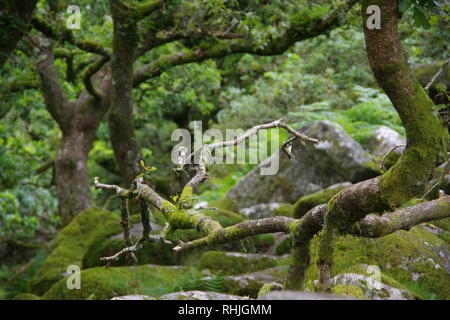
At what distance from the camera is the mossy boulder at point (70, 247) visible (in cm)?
800

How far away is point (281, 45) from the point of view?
910 cm

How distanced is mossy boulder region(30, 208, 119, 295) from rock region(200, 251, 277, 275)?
248cm

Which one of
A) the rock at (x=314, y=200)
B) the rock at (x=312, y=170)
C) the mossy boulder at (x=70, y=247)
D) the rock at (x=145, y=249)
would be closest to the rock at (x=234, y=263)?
the rock at (x=145, y=249)

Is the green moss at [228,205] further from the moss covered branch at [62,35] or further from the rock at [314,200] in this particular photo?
the moss covered branch at [62,35]

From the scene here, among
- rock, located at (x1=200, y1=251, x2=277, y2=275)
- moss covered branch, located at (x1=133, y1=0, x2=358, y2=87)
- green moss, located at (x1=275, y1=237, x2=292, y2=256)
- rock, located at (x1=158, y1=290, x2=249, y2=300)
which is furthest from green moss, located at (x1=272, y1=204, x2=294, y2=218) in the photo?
rock, located at (x1=158, y1=290, x2=249, y2=300)

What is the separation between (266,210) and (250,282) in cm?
329

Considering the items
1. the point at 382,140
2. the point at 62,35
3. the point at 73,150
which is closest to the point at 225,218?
the point at 382,140

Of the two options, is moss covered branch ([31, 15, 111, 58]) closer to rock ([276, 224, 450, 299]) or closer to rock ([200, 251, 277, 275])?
rock ([200, 251, 277, 275])

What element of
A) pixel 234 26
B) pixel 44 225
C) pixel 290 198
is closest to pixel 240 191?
pixel 290 198

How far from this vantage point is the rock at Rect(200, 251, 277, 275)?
6.75 meters

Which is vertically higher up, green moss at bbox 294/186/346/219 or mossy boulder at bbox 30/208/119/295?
green moss at bbox 294/186/346/219

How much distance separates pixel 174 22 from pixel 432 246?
6.21 m

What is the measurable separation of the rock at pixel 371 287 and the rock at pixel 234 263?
7.54 feet

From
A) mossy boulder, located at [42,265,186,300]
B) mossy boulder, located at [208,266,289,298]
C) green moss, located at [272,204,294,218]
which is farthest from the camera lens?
green moss, located at [272,204,294,218]
